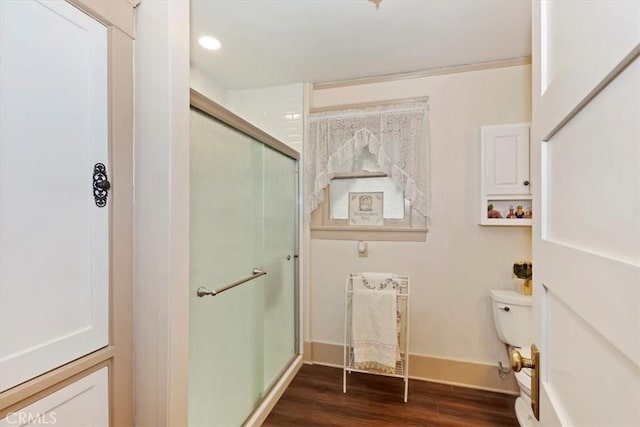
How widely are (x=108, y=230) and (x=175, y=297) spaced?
1.04 ft

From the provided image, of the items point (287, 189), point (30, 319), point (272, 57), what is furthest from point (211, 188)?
point (272, 57)

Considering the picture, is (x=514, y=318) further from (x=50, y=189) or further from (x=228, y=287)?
(x=50, y=189)

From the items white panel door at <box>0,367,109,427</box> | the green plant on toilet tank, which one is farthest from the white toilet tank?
white panel door at <box>0,367,109,427</box>

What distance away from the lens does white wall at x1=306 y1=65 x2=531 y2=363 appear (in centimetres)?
221

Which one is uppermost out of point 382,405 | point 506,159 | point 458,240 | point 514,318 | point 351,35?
point 351,35

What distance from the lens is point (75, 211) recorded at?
2.84 feet

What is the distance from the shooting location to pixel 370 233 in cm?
249

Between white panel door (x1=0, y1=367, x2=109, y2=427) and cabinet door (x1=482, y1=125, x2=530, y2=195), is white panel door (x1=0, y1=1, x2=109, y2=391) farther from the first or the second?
cabinet door (x1=482, y1=125, x2=530, y2=195)

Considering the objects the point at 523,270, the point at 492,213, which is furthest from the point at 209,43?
the point at 523,270

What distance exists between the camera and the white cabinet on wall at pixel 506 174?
2053 mm

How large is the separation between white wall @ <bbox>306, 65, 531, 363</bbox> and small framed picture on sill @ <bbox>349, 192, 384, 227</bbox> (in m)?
0.20

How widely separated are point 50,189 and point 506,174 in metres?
2.41

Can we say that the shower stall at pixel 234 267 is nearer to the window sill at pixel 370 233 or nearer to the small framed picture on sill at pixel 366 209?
the window sill at pixel 370 233

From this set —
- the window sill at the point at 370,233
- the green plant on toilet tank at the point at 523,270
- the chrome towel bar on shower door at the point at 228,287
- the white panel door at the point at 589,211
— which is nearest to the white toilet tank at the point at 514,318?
the green plant on toilet tank at the point at 523,270
